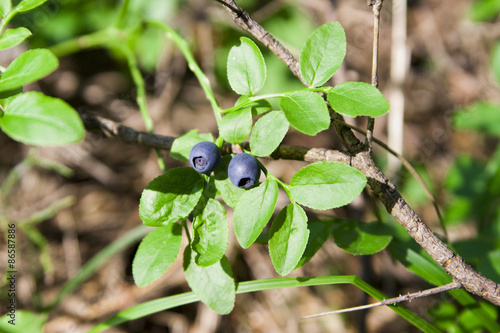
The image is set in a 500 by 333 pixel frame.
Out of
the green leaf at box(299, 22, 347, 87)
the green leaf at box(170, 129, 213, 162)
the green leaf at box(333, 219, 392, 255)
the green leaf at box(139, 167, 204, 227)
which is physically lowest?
the green leaf at box(333, 219, 392, 255)

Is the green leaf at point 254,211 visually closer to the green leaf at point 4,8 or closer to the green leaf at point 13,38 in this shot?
the green leaf at point 13,38

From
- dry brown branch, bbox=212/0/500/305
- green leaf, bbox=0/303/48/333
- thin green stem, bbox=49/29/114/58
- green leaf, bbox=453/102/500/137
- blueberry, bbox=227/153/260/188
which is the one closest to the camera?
blueberry, bbox=227/153/260/188

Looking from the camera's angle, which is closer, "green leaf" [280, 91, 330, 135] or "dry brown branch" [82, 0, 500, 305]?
"green leaf" [280, 91, 330, 135]

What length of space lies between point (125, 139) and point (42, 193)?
1720 millimetres

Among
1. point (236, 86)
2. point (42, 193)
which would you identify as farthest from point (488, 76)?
point (42, 193)

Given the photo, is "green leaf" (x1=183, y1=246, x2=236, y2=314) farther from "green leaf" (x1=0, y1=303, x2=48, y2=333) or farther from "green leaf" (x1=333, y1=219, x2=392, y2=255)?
"green leaf" (x1=0, y1=303, x2=48, y2=333)

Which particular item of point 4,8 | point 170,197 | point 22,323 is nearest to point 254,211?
point 170,197

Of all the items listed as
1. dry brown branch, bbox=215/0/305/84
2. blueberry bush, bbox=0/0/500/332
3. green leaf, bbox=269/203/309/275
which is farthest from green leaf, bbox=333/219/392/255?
dry brown branch, bbox=215/0/305/84

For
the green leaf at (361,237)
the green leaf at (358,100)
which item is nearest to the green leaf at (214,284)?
the green leaf at (361,237)

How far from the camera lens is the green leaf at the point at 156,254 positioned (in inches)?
42.9

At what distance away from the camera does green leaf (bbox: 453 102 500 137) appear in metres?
2.76

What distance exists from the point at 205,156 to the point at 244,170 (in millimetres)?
108

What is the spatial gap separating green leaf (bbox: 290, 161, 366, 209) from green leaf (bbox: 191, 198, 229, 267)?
190 mm

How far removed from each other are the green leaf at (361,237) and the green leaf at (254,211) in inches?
15.9
